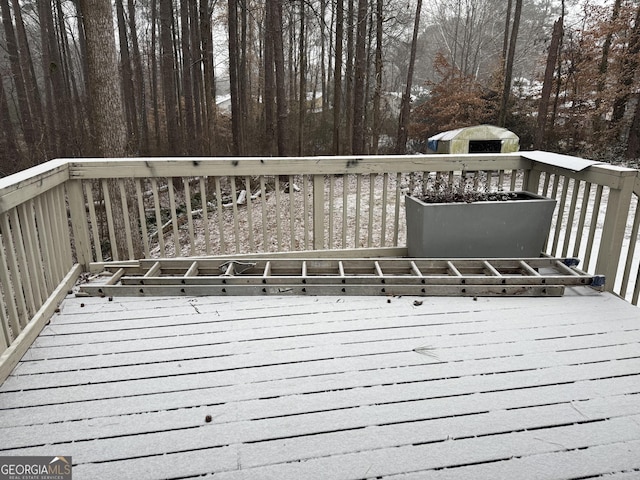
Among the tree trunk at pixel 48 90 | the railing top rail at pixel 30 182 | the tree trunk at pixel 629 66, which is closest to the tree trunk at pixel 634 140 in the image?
the tree trunk at pixel 629 66

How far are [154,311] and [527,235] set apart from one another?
8.60 ft

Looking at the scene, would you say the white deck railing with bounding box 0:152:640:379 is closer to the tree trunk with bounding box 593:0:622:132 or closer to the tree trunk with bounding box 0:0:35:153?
the tree trunk with bounding box 0:0:35:153

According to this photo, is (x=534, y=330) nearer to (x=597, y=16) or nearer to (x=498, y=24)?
(x=597, y=16)

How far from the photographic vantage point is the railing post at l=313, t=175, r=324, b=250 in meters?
3.07

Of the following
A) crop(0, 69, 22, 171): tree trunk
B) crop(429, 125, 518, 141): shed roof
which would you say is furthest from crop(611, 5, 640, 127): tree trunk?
crop(0, 69, 22, 171): tree trunk

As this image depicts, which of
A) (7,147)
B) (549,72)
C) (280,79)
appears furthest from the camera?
(549,72)

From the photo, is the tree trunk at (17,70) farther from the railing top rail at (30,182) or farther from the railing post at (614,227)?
the railing post at (614,227)

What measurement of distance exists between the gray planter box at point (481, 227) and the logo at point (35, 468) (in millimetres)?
2398

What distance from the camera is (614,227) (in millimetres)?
2572

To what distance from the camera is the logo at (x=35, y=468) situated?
1340 mm

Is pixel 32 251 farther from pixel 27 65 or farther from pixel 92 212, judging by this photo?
pixel 27 65

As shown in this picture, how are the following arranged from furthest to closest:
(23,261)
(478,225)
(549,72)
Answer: (549,72)
(478,225)
(23,261)

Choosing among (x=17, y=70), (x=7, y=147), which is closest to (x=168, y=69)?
(x=17, y=70)

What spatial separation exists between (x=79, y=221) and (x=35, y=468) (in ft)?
6.43
